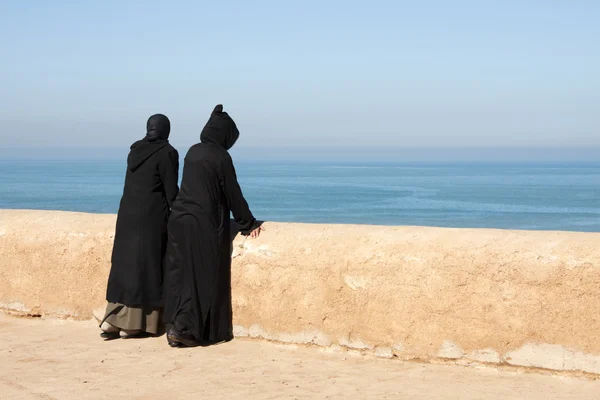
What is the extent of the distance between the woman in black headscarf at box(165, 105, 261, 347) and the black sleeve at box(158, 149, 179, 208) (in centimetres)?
8

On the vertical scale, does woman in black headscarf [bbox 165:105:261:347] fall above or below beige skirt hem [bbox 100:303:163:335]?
above

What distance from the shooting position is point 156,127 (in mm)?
5855

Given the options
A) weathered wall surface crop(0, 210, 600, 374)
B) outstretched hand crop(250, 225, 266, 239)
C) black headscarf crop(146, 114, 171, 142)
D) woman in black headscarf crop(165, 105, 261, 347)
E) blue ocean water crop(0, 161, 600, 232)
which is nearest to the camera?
weathered wall surface crop(0, 210, 600, 374)

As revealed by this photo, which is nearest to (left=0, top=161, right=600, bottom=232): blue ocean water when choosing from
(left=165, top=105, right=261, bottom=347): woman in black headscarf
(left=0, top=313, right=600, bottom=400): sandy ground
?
(left=165, top=105, right=261, bottom=347): woman in black headscarf

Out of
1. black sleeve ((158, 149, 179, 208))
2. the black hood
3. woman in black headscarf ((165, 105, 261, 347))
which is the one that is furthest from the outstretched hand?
the black hood

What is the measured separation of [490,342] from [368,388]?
2.69 feet

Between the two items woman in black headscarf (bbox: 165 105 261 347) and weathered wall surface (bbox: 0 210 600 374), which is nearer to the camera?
weathered wall surface (bbox: 0 210 600 374)

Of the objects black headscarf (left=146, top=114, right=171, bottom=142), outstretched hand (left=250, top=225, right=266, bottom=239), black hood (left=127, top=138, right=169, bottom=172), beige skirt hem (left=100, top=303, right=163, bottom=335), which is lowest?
beige skirt hem (left=100, top=303, right=163, bottom=335)

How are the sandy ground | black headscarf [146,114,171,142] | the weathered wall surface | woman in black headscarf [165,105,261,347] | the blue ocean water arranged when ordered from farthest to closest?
1. the blue ocean water
2. black headscarf [146,114,171,142]
3. woman in black headscarf [165,105,261,347]
4. the weathered wall surface
5. the sandy ground

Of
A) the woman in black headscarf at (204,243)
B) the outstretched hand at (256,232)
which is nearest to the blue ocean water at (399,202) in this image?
the outstretched hand at (256,232)

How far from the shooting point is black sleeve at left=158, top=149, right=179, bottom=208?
19.0 feet

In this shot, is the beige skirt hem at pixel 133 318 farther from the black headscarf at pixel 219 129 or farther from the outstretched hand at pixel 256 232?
the black headscarf at pixel 219 129

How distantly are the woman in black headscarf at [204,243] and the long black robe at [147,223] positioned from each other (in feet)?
0.34

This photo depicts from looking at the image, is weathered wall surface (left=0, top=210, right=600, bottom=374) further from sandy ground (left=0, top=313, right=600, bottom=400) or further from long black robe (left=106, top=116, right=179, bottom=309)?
long black robe (left=106, top=116, right=179, bottom=309)
